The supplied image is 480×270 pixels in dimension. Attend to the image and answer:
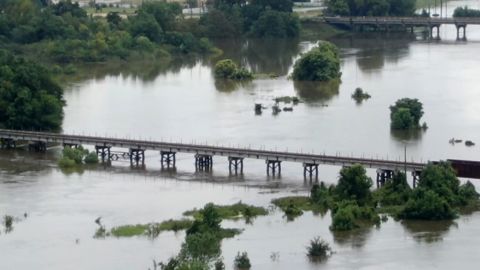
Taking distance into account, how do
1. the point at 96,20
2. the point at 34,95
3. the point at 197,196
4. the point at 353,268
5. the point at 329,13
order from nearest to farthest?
1. the point at 353,268
2. the point at 197,196
3. the point at 34,95
4. the point at 96,20
5. the point at 329,13

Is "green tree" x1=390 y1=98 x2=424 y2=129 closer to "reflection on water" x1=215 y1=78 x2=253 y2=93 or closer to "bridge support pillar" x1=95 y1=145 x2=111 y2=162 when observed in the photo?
"bridge support pillar" x1=95 y1=145 x2=111 y2=162

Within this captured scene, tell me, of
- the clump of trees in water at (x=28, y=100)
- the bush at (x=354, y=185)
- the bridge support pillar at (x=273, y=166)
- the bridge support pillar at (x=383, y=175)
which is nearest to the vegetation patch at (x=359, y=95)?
the clump of trees in water at (x=28, y=100)

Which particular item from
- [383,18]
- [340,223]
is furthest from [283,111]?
[383,18]

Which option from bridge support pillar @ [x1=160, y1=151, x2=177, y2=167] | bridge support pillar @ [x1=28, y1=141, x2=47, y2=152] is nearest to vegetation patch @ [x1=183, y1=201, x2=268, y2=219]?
bridge support pillar @ [x1=160, y1=151, x2=177, y2=167]

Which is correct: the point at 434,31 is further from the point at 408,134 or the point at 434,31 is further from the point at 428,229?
the point at 428,229

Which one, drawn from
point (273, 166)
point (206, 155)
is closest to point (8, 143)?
point (206, 155)

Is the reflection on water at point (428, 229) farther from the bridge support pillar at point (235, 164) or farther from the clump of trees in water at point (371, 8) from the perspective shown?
the clump of trees in water at point (371, 8)

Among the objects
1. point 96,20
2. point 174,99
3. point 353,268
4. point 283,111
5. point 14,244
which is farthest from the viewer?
point 96,20

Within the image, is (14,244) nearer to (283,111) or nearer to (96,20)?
(283,111)
